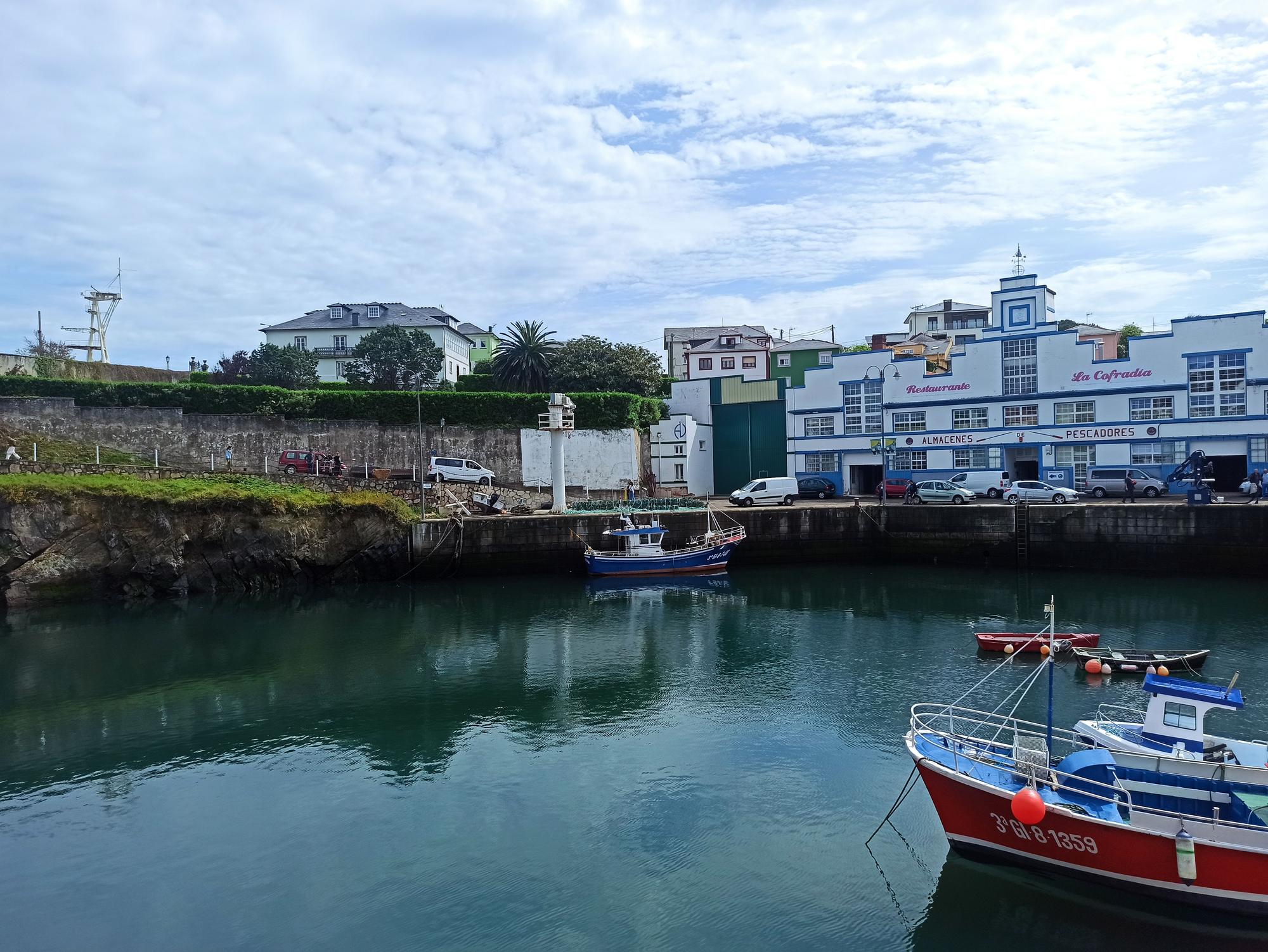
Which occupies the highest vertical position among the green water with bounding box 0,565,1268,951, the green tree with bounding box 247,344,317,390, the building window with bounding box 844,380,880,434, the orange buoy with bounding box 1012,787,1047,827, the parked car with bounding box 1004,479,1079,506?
the green tree with bounding box 247,344,317,390

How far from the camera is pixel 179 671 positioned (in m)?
23.4

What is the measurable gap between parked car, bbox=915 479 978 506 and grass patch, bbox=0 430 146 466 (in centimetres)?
3616

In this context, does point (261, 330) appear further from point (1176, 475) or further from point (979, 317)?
point (979, 317)

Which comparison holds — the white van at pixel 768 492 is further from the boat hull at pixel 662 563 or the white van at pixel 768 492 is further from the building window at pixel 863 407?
the building window at pixel 863 407

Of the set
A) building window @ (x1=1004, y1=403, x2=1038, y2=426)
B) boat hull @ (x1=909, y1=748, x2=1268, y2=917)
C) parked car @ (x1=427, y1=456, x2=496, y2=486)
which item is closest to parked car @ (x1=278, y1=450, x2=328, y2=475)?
parked car @ (x1=427, y1=456, x2=496, y2=486)

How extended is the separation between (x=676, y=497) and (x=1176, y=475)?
77.1 feet

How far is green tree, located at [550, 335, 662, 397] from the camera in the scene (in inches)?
2072

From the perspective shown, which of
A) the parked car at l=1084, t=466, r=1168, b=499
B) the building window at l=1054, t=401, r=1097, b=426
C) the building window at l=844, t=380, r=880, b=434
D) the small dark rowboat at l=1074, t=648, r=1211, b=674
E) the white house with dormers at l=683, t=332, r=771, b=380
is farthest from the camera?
the white house with dormers at l=683, t=332, r=771, b=380

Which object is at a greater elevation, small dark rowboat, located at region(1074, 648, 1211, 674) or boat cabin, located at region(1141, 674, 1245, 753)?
boat cabin, located at region(1141, 674, 1245, 753)

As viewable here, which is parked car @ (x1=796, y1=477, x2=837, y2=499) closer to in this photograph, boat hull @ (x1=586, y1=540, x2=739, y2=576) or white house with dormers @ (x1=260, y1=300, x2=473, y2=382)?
boat hull @ (x1=586, y1=540, x2=739, y2=576)

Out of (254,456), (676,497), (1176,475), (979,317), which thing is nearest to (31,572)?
(254,456)

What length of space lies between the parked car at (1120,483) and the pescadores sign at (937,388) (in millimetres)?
7734

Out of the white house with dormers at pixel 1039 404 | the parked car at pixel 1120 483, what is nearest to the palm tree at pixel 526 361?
the white house with dormers at pixel 1039 404

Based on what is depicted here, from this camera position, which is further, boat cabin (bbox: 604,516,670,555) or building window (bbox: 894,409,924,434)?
building window (bbox: 894,409,924,434)
